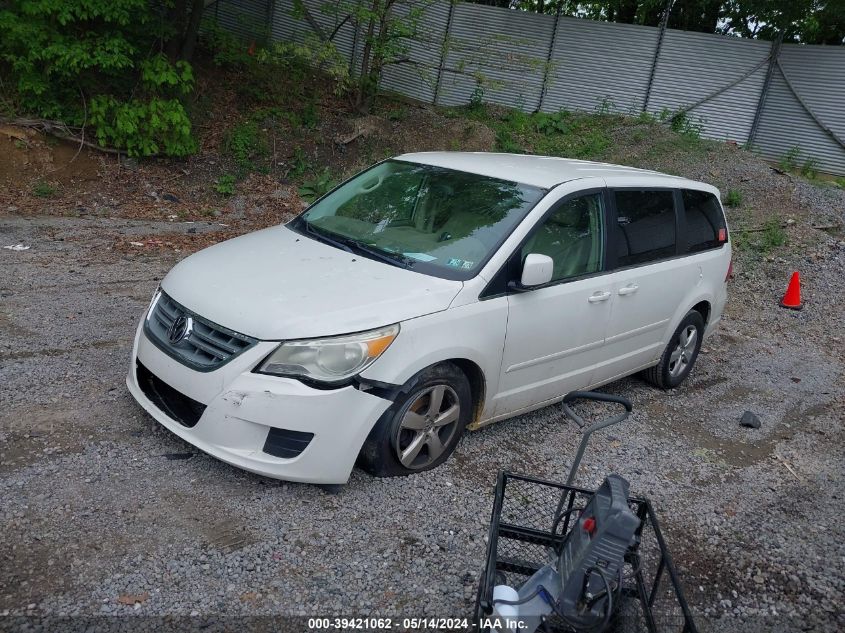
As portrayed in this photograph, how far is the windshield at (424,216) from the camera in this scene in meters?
4.43

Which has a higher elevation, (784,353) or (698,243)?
(698,243)

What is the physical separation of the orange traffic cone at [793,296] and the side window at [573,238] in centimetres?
544

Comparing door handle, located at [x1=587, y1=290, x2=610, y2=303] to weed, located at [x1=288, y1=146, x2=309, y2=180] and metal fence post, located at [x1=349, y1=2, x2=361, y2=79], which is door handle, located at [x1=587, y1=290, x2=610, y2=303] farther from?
metal fence post, located at [x1=349, y1=2, x2=361, y2=79]

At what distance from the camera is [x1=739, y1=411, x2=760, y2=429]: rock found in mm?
5863

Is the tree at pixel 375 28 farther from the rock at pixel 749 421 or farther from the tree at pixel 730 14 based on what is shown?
the rock at pixel 749 421

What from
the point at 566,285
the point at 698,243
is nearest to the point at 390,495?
the point at 566,285

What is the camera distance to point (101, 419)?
4.42 meters

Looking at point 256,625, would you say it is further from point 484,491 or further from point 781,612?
point 781,612

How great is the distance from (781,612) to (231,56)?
12.5 metres

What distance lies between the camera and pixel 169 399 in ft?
13.4

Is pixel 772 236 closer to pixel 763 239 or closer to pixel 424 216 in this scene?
pixel 763 239

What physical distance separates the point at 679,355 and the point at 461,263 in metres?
2.79

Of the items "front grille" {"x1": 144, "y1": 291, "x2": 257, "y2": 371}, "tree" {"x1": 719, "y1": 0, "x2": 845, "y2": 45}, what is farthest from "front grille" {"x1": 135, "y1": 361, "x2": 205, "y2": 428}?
"tree" {"x1": 719, "y1": 0, "x2": 845, "y2": 45}

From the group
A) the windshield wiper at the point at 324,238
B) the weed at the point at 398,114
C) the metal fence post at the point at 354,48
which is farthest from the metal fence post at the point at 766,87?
the windshield wiper at the point at 324,238
